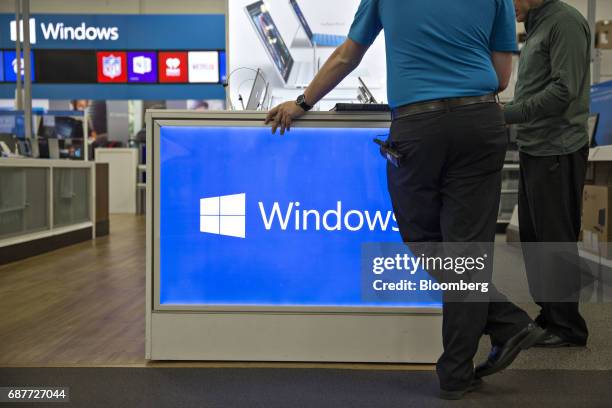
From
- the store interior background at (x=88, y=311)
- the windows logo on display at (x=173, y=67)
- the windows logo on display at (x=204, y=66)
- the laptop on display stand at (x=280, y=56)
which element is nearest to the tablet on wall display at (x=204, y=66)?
the windows logo on display at (x=204, y=66)

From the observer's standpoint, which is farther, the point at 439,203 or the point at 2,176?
the point at 2,176

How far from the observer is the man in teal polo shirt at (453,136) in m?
1.62

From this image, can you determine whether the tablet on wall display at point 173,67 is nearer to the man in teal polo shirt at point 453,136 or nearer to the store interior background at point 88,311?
the store interior background at point 88,311

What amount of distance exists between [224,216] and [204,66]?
7.83 metres

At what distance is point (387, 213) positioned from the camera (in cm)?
214

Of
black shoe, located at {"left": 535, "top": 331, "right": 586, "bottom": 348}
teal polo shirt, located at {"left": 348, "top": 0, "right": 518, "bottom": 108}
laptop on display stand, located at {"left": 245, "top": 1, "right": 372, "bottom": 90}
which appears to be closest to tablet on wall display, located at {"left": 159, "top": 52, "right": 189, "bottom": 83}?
laptop on display stand, located at {"left": 245, "top": 1, "right": 372, "bottom": 90}

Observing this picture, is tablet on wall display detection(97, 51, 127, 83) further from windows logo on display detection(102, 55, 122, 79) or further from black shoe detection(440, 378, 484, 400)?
black shoe detection(440, 378, 484, 400)

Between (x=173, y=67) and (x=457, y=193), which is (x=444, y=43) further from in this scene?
(x=173, y=67)

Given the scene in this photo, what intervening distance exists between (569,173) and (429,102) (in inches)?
37.8

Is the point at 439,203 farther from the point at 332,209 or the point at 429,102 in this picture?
the point at 332,209

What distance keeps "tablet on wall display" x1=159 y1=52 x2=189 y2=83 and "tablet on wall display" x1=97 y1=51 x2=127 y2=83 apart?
57 cm

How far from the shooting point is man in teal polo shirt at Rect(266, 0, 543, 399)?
1.62 m

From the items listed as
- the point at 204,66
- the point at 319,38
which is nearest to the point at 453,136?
the point at 319,38

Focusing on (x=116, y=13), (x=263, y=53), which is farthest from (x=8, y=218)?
(x=116, y=13)
